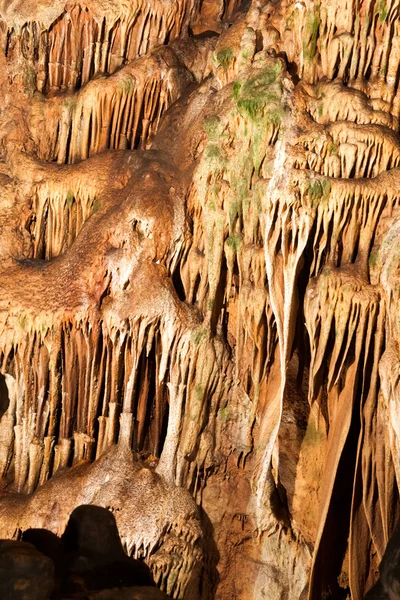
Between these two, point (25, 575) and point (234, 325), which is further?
point (234, 325)

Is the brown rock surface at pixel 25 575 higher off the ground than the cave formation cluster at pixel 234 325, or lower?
lower

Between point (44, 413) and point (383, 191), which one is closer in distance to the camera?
point (383, 191)

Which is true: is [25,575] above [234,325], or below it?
below

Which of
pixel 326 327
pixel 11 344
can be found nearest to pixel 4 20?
pixel 11 344

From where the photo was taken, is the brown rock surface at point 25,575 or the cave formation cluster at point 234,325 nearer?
the brown rock surface at point 25,575

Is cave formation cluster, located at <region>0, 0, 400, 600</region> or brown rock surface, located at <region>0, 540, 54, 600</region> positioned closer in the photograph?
brown rock surface, located at <region>0, 540, 54, 600</region>

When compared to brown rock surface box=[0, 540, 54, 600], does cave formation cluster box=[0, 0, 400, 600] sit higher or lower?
higher

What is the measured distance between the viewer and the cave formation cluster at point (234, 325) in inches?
280

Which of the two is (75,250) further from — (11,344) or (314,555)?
(314,555)

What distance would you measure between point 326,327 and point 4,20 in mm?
4974

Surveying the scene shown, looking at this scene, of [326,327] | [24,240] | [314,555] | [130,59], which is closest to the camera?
[326,327]

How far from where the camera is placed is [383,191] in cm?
702

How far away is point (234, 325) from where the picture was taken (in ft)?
25.8

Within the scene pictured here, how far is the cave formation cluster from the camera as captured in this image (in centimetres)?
712
